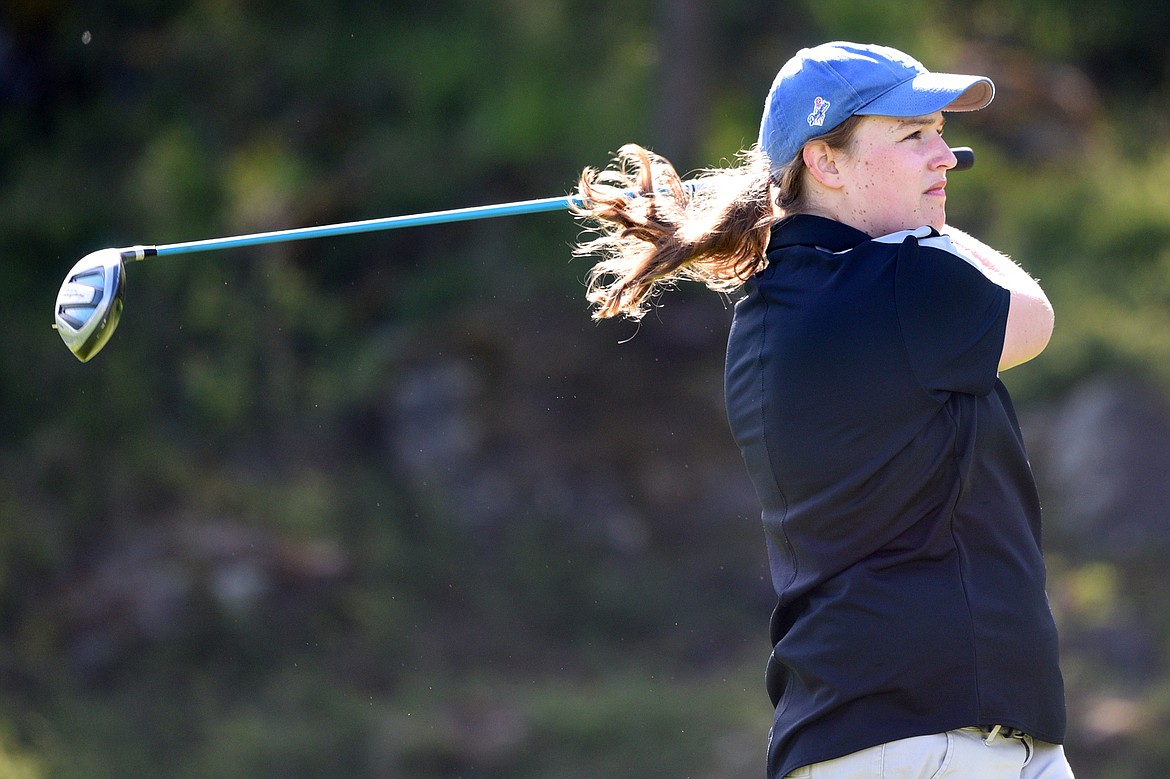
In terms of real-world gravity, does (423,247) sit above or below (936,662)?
above

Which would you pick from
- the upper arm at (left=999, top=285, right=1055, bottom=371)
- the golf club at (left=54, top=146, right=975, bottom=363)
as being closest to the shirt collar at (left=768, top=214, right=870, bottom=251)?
the upper arm at (left=999, top=285, right=1055, bottom=371)

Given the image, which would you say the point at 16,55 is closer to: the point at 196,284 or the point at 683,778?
the point at 196,284

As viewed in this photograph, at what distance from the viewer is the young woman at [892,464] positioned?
2.17 metres

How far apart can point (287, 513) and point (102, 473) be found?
127 cm

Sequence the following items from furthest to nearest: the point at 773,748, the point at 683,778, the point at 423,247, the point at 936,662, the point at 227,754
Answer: the point at 423,247 < the point at 227,754 < the point at 683,778 < the point at 773,748 < the point at 936,662

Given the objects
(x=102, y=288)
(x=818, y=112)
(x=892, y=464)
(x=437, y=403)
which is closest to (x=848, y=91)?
(x=818, y=112)

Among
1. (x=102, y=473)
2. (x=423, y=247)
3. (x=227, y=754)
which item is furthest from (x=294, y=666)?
(x=423, y=247)

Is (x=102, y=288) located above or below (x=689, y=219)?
above

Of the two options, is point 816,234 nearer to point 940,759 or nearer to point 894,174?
point 894,174

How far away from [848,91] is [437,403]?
6960 mm

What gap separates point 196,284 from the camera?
906 centimetres

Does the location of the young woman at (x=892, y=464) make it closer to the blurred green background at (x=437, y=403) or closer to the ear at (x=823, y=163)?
the ear at (x=823, y=163)

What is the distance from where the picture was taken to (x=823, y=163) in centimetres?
241

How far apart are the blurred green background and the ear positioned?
4267 mm
